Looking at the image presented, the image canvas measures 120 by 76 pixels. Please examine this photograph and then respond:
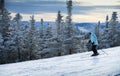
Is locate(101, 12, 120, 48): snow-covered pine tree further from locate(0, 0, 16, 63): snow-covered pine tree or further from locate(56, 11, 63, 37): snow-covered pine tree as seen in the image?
locate(0, 0, 16, 63): snow-covered pine tree

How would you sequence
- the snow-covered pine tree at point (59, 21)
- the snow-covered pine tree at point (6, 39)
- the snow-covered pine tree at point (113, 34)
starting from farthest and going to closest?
the snow-covered pine tree at point (113, 34)
the snow-covered pine tree at point (59, 21)
the snow-covered pine tree at point (6, 39)

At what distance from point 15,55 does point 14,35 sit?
3705 millimetres

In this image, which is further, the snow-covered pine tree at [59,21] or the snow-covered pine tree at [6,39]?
the snow-covered pine tree at [59,21]

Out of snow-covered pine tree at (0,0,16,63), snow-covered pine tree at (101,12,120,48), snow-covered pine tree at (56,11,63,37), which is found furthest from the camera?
snow-covered pine tree at (101,12,120,48)

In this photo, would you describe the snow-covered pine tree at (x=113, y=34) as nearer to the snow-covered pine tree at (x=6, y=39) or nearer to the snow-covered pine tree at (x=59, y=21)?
the snow-covered pine tree at (x=59, y=21)

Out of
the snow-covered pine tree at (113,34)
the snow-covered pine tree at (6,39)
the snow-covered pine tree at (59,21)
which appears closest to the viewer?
the snow-covered pine tree at (6,39)

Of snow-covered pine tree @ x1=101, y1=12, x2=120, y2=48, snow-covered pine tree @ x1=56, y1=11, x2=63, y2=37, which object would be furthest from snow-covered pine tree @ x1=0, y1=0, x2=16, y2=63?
snow-covered pine tree @ x1=101, y1=12, x2=120, y2=48

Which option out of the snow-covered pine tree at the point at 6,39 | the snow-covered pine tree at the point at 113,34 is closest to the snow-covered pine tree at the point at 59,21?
the snow-covered pine tree at the point at 113,34

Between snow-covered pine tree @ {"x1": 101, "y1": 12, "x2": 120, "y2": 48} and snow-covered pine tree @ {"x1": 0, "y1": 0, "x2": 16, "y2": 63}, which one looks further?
snow-covered pine tree @ {"x1": 101, "y1": 12, "x2": 120, "y2": 48}

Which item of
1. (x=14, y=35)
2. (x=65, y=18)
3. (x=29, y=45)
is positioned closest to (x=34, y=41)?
(x=29, y=45)

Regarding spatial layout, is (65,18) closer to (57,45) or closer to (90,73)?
(57,45)

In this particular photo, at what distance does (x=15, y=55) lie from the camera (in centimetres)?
5769

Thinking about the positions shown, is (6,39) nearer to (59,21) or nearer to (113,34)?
(59,21)

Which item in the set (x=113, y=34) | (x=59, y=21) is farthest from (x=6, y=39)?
(x=113, y=34)
